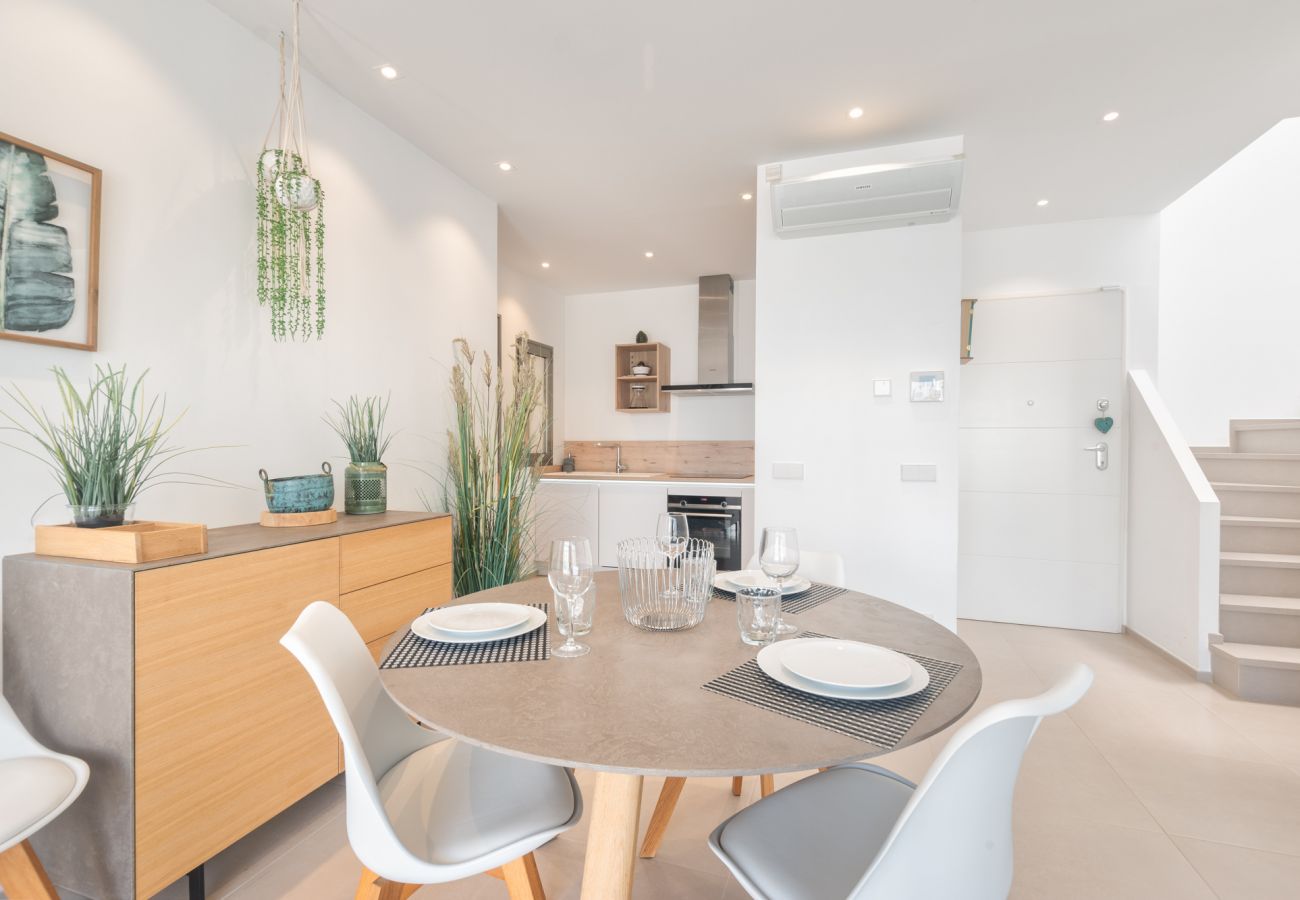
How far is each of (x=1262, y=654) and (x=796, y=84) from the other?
→ 3.48m

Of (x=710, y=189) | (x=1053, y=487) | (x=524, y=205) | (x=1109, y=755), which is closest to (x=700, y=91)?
(x=710, y=189)

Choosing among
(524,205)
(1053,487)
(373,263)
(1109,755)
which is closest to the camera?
(1109,755)

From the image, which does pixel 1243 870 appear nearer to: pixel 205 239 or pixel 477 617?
pixel 477 617

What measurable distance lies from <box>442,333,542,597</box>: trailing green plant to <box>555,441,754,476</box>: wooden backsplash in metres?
2.39

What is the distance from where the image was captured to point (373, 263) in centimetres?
275

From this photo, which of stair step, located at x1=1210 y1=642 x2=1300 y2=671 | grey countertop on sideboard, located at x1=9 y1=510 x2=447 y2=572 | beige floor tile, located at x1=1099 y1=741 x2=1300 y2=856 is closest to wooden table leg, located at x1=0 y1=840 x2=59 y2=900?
grey countertop on sideboard, located at x1=9 y1=510 x2=447 y2=572

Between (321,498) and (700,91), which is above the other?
(700,91)

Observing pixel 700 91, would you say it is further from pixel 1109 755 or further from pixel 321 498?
pixel 1109 755

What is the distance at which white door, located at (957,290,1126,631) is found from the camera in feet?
13.0

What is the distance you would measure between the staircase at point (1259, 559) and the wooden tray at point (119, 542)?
14.2 ft

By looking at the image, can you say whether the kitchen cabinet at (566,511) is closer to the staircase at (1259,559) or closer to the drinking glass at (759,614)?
the drinking glass at (759,614)

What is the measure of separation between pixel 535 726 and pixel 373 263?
251cm

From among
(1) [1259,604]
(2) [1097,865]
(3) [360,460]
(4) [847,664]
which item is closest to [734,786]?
(2) [1097,865]

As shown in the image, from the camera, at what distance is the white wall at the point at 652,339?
551cm
